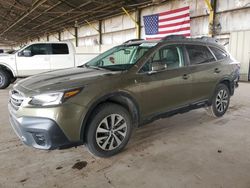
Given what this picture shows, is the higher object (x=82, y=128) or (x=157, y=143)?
(x=82, y=128)

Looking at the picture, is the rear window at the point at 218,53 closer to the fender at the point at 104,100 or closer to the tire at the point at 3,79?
the fender at the point at 104,100

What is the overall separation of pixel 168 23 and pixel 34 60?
7.14 meters

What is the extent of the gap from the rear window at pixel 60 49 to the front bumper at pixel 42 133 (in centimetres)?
657

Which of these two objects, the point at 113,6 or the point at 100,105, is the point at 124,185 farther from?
the point at 113,6

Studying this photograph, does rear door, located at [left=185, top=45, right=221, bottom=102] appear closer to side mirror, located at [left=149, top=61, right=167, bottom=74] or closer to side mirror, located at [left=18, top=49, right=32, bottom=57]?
A: side mirror, located at [left=149, top=61, right=167, bottom=74]

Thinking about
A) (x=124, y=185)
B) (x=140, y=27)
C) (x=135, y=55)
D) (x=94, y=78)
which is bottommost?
(x=124, y=185)

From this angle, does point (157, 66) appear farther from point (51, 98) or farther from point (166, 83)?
point (51, 98)

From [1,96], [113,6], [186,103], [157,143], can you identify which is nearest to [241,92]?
[186,103]

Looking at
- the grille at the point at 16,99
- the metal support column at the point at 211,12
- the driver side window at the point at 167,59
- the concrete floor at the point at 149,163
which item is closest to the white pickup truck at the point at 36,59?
the concrete floor at the point at 149,163

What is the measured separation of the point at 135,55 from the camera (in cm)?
343

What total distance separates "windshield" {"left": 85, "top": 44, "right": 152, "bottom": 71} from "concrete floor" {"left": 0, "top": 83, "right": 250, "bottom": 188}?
3.83ft

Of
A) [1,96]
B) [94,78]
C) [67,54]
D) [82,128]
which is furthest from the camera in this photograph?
[67,54]

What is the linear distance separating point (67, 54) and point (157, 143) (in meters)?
6.52

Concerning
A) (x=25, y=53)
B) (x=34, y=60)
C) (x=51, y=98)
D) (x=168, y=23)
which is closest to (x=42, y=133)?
(x=51, y=98)
